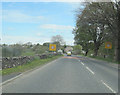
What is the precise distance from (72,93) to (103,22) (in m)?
23.2

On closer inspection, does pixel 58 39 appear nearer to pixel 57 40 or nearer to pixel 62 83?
pixel 57 40

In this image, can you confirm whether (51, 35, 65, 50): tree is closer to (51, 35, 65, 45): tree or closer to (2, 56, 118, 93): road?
(51, 35, 65, 45): tree

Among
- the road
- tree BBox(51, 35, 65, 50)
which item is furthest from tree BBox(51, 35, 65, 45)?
the road

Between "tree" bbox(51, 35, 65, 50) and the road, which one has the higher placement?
"tree" bbox(51, 35, 65, 50)

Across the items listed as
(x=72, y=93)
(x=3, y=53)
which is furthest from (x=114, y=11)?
(x=72, y=93)

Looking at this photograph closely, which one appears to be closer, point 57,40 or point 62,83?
point 62,83

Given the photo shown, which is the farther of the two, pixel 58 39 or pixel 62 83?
pixel 58 39

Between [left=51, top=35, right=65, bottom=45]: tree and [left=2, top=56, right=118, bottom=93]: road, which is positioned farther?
[left=51, top=35, right=65, bottom=45]: tree

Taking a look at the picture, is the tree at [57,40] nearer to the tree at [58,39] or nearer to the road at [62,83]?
the tree at [58,39]

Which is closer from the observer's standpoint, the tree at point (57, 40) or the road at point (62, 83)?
the road at point (62, 83)

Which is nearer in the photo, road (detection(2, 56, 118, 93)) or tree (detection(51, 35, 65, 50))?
road (detection(2, 56, 118, 93))

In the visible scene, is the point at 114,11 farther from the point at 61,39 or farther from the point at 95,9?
the point at 61,39

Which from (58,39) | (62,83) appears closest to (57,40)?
(58,39)

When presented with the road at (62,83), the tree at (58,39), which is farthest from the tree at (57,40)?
the road at (62,83)
